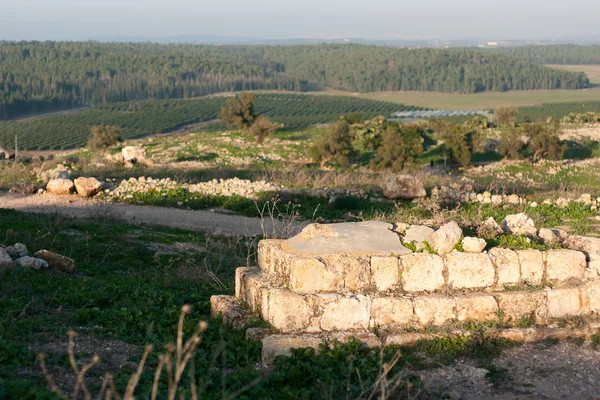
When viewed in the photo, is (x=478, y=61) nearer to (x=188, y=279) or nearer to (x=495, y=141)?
(x=495, y=141)

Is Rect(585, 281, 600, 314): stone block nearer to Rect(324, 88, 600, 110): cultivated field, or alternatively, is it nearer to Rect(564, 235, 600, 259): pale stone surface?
Rect(564, 235, 600, 259): pale stone surface

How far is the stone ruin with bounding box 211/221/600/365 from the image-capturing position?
6.48 meters

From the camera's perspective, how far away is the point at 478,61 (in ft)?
465

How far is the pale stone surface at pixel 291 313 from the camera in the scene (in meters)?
6.46

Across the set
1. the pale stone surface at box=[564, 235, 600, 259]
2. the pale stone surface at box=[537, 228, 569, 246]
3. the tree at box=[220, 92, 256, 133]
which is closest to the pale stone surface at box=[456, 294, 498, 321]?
the pale stone surface at box=[537, 228, 569, 246]

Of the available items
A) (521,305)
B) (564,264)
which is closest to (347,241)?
(521,305)

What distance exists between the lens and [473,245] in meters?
7.06

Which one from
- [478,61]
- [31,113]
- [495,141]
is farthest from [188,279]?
[478,61]

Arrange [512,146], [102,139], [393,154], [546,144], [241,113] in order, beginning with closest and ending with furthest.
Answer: [393,154]
[546,144]
[512,146]
[102,139]
[241,113]

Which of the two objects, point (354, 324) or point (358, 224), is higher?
point (358, 224)

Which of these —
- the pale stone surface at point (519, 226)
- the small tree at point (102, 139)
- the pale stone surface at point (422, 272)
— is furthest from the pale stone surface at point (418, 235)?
the small tree at point (102, 139)

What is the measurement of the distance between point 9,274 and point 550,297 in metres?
6.24

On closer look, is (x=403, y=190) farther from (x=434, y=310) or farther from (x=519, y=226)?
(x=434, y=310)

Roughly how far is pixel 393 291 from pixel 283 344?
1.30 meters
